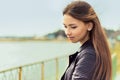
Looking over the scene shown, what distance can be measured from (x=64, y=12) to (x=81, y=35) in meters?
0.09

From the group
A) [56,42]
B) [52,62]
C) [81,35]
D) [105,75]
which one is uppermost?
[81,35]

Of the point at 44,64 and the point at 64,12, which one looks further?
the point at 44,64

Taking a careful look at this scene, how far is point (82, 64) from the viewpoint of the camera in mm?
843

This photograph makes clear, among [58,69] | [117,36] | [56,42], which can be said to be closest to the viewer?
[58,69]

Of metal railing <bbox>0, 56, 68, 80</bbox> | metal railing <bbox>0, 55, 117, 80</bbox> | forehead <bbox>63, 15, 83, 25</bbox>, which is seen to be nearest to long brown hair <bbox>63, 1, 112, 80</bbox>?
forehead <bbox>63, 15, 83, 25</bbox>

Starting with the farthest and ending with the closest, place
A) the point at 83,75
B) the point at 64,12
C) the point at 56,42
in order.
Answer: the point at 56,42, the point at 64,12, the point at 83,75

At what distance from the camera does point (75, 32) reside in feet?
2.93

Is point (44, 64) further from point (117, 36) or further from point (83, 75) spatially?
point (117, 36)

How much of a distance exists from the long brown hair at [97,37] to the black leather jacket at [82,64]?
0.02m

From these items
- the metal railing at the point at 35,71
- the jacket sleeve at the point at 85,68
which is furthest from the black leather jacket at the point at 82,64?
the metal railing at the point at 35,71

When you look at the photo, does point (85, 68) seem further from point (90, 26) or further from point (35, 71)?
point (35, 71)

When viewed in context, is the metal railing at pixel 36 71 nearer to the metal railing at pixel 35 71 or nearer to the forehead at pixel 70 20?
the metal railing at pixel 35 71

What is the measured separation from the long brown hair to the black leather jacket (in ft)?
0.05

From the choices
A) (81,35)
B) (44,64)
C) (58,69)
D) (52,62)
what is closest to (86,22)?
(81,35)
